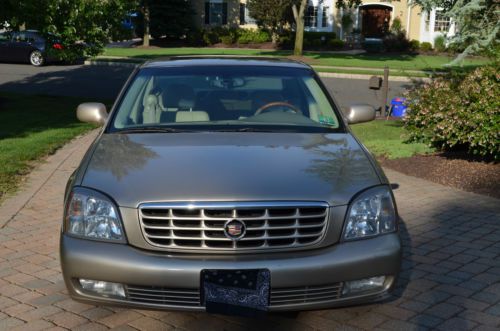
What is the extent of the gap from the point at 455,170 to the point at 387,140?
8.34 feet

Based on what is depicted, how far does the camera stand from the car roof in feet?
18.5

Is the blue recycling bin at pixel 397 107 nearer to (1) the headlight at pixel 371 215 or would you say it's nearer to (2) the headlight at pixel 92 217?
(1) the headlight at pixel 371 215

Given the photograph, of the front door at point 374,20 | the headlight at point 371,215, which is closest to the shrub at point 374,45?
the front door at point 374,20

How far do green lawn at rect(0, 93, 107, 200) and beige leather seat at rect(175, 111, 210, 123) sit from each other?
3322 mm

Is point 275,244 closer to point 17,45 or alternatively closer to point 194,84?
point 194,84

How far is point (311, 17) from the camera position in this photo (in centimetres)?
4578

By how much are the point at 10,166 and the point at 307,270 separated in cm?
621

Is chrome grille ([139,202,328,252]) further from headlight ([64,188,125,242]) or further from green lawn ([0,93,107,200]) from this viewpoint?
green lawn ([0,93,107,200])

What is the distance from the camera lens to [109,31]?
15.5 m

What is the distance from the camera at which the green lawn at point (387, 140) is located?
10094mm

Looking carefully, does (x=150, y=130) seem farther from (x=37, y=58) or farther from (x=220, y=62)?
(x=37, y=58)

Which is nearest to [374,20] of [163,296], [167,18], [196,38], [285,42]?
[285,42]

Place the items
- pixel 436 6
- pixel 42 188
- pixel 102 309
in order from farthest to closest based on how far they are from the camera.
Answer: pixel 436 6
pixel 42 188
pixel 102 309

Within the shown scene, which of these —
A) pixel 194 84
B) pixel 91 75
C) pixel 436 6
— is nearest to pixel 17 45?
pixel 91 75
